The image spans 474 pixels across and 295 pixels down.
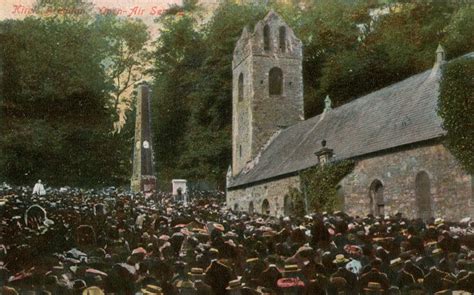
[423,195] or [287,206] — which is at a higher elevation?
[423,195]

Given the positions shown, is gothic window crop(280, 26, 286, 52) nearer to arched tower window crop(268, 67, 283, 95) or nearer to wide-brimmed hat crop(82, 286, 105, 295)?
arched tower window crop(268, 67, 283, 95)

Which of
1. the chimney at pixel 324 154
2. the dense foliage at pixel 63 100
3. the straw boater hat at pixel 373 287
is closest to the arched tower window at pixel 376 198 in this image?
the chimney at pixel 324 154

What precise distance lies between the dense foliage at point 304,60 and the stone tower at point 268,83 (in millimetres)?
5608

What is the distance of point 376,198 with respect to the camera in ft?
81.8

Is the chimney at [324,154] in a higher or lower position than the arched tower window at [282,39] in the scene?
lower

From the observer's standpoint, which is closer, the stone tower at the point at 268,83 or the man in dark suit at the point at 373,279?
the man in dark suit at the point at 373,279

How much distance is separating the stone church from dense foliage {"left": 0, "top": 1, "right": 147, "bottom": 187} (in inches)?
329

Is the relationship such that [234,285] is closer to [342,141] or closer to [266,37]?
[342,141]

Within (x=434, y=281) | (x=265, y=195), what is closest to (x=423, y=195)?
(x=265, y=195)

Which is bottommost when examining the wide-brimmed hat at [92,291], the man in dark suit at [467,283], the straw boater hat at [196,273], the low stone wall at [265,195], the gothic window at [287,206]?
the man in dark suit at [467,283]

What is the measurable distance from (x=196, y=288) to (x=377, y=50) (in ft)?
136

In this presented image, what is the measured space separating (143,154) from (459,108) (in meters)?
24.0

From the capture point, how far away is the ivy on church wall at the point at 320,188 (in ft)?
86.1

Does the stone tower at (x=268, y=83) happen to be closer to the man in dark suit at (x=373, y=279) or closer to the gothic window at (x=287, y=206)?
the gothic window at (x=287, y=206)
